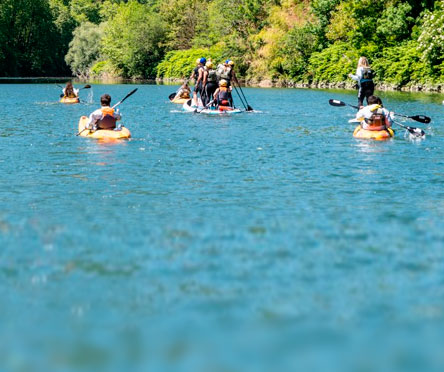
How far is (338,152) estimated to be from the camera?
1823cm

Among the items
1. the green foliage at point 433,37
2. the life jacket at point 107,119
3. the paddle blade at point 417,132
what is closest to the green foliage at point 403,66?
the green foliage at point 433,37

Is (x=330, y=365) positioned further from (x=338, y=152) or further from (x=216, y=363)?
(x=338, y=152)

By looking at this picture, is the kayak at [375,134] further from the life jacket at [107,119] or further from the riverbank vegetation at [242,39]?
the riverbank vegetation at [242,39]

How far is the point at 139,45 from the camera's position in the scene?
308 ft

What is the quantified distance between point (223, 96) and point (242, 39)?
46.9 meters

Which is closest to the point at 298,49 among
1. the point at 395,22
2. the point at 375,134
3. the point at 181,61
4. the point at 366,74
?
the point at 395,22

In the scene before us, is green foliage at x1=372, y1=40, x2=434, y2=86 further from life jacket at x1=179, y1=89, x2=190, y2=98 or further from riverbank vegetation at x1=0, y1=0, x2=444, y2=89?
life jacket at x1=179, y1=89, x2=190, y2=98

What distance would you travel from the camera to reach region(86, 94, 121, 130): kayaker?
65.4 feet

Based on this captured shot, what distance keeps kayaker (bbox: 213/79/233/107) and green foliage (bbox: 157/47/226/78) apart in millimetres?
51397

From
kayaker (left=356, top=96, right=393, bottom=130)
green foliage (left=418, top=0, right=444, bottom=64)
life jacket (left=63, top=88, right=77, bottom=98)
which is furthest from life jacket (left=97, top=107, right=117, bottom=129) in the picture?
green foliage (left=418, top=0, right=444, bottom=64)

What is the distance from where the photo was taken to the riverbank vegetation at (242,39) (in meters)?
52.4

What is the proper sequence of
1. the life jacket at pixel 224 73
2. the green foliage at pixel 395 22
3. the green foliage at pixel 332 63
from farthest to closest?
the green foliage at pixel 332 63 → the green foliage at pixel 395 22 → the life jacket at pixel 224 73

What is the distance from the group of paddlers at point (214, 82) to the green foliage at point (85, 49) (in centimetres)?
7486

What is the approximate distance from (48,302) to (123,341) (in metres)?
1.29
